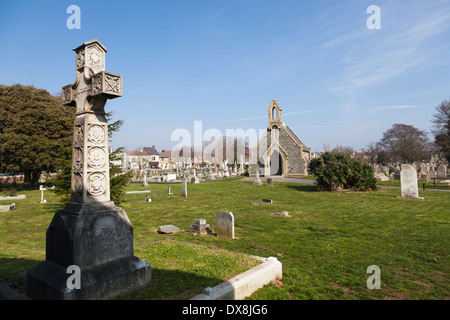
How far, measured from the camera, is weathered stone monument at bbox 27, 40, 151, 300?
3.67m

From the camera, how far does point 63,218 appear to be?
3.91 m

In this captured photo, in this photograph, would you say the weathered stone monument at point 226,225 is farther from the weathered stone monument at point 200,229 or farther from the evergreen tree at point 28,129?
the evergreen tree at point 28,129

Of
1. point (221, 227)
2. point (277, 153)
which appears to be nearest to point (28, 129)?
point (221, 227)

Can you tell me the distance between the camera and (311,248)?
21.7 ft

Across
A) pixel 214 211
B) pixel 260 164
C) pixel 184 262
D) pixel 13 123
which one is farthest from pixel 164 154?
pixel 184 262

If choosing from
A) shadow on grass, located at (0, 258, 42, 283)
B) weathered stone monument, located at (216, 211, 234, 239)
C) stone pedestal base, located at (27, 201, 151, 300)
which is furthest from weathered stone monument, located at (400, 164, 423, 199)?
shadow on grass, located at (0, 258, 42, 283)

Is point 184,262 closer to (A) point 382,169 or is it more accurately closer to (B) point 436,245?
(B) point 436,245

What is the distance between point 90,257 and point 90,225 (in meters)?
0.48

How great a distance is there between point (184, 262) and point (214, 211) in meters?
7.41

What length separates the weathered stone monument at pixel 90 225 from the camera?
3672mm

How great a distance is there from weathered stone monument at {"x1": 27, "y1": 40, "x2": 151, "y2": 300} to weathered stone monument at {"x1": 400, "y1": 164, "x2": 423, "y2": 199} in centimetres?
1597

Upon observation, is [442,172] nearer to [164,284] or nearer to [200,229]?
[200,229]

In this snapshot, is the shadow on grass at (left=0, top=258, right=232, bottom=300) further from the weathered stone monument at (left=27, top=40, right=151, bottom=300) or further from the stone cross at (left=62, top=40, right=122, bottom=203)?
the stone cross at (left=62, top=40, right=122, bottom=203)

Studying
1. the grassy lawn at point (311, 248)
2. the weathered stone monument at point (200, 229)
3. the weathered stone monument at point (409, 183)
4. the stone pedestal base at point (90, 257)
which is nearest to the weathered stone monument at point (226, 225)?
the grassy lawn at point (311, 248)
